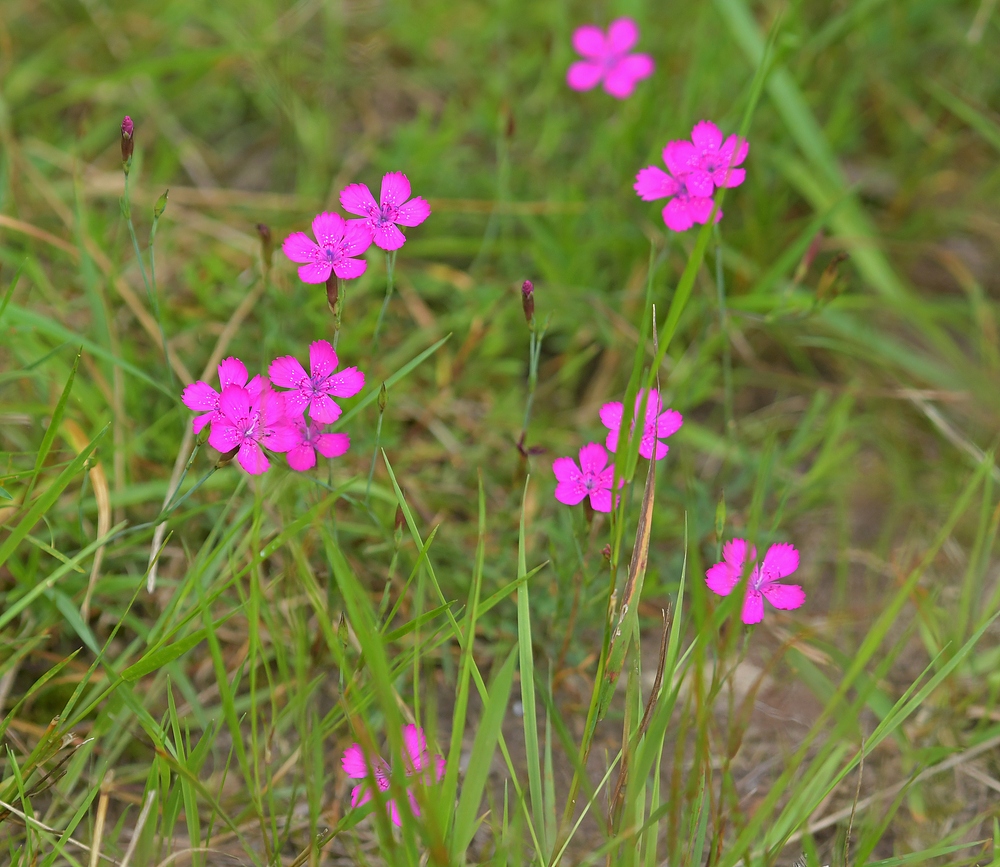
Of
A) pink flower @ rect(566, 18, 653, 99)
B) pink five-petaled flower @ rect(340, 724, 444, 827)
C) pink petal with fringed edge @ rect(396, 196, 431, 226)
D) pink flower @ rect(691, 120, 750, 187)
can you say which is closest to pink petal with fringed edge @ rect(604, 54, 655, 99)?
pink flower @ rect(566, 18, 653, 99)

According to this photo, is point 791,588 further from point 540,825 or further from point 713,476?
point 713,476

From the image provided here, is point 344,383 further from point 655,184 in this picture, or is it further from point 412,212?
point 655,184

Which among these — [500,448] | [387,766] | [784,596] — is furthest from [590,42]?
[387,766]

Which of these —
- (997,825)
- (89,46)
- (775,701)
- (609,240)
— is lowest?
(997,825)

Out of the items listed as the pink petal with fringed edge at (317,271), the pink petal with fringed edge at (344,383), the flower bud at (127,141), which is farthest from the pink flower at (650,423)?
the flower bud at (127,141)

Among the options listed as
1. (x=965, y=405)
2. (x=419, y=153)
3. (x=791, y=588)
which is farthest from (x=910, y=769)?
(x=419, y=153)
